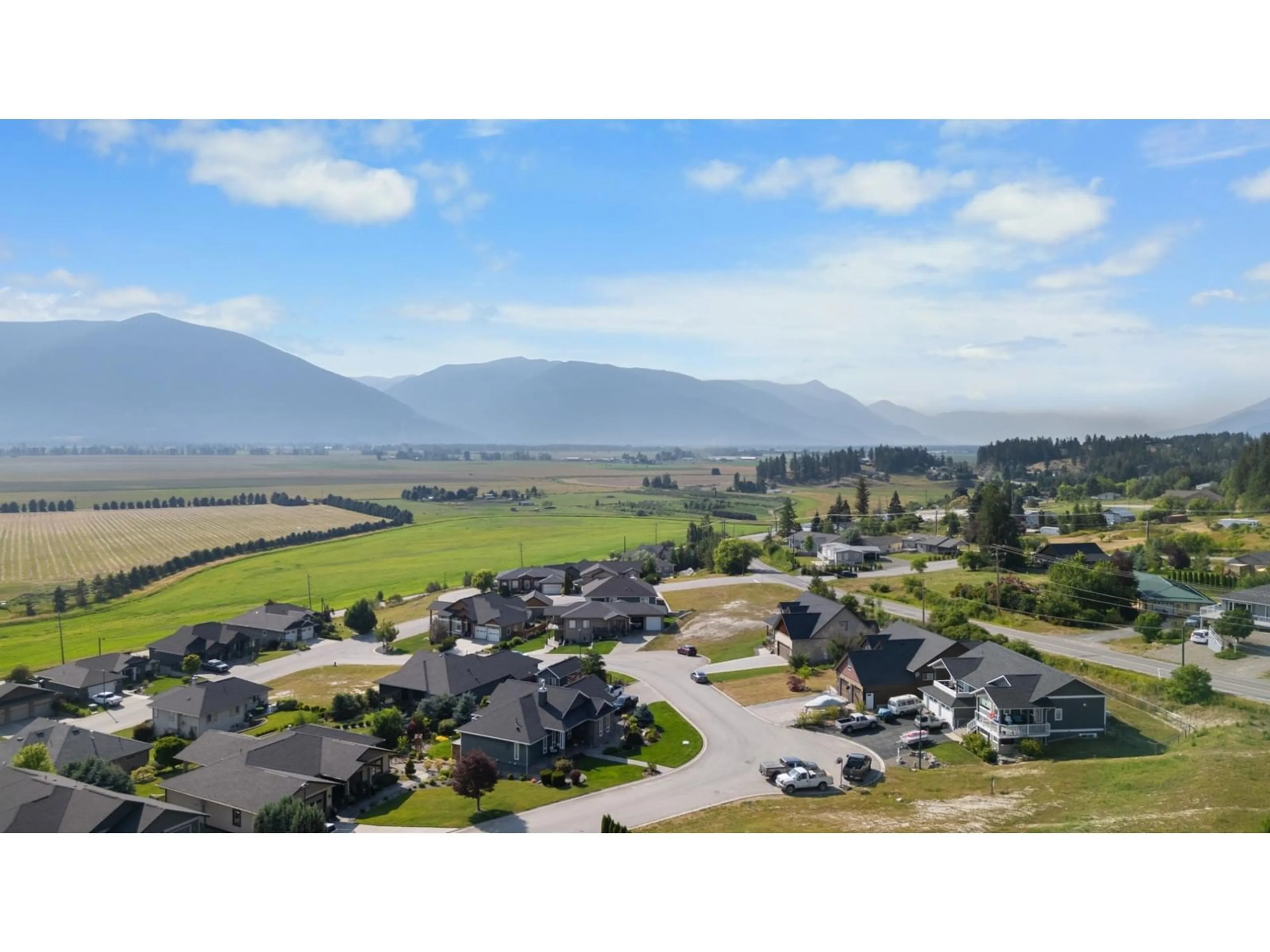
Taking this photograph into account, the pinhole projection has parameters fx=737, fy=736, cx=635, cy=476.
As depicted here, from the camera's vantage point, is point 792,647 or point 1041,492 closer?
point 792,647

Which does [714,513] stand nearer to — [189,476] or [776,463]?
[776,463]

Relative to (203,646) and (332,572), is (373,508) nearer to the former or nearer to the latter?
(332,572)

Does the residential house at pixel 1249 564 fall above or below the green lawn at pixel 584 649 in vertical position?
above

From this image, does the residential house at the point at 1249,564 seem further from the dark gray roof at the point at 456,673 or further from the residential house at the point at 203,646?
the residential house at the point at 203,646

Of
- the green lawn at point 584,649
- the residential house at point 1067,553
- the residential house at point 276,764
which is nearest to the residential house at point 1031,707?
the green lawn at point 584,649

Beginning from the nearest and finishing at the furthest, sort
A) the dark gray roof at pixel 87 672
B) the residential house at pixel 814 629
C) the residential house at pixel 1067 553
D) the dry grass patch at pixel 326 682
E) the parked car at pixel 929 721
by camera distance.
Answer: the parked car at pixel 929 721, the dry grass patch at pixel 326 682, the dark gray roof at pixel 87 672, the residential house at pixel 814 629, the residential house at pixel 1067 553

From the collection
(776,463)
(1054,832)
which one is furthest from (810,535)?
(776,463)

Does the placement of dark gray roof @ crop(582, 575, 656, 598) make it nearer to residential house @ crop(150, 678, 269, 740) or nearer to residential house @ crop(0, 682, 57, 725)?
residential house @ crop(150, 678, 269, 740)

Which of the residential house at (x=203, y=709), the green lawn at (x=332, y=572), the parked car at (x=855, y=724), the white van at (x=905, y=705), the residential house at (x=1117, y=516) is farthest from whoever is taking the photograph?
the residential house at (x=1117, y=516)

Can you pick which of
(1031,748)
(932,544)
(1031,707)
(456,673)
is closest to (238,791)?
(456,673)
